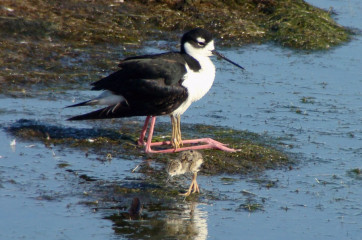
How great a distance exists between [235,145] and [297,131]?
107 cm

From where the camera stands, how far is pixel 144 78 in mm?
8188

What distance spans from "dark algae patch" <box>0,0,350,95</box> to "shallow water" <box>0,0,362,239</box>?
2.39ft

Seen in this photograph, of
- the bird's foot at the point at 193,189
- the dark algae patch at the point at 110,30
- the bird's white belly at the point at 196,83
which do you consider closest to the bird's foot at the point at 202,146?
the bird's white belly at the point at 196,83

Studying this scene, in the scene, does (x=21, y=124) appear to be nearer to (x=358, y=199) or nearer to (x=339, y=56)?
(x=358, y=199)

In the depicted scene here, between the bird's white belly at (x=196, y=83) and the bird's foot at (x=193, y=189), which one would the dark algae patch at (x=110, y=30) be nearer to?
the bird's white belly at (x=196, y=83)

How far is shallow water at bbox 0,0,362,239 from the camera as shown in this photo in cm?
624

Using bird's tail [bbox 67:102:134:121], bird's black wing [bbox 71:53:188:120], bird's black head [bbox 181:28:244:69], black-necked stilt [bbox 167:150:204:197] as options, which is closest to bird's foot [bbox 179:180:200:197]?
black-necked stilt [bbox 167:150:204:197]

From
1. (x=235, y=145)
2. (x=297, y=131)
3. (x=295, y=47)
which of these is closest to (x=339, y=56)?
(x=295, y=47)

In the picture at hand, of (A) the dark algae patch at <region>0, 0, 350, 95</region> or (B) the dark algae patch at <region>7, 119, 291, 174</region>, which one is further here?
(A) the dark algae patch at <region>0, 0, 350, 95</region>

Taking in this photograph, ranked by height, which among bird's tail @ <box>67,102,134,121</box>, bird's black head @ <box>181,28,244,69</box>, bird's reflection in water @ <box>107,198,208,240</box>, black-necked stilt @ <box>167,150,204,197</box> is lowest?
bird's reflection in water @ <box>107,198,208,240</box>

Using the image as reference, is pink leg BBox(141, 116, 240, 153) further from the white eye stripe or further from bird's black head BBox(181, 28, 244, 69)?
the white eye stripe

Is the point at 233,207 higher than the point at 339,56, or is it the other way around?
the point at 339,56

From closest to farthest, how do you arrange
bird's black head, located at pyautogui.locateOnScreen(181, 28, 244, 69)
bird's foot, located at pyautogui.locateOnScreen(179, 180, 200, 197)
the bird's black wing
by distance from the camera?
bird's foot, located at pyautogui.locateOnScreen(179, 180, 200, 197)
the bird's black wing
bird's black head, located at pyautogui.locateOnScreen(181, 28, 244, 69)

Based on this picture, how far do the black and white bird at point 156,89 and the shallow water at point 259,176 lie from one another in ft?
2.09
